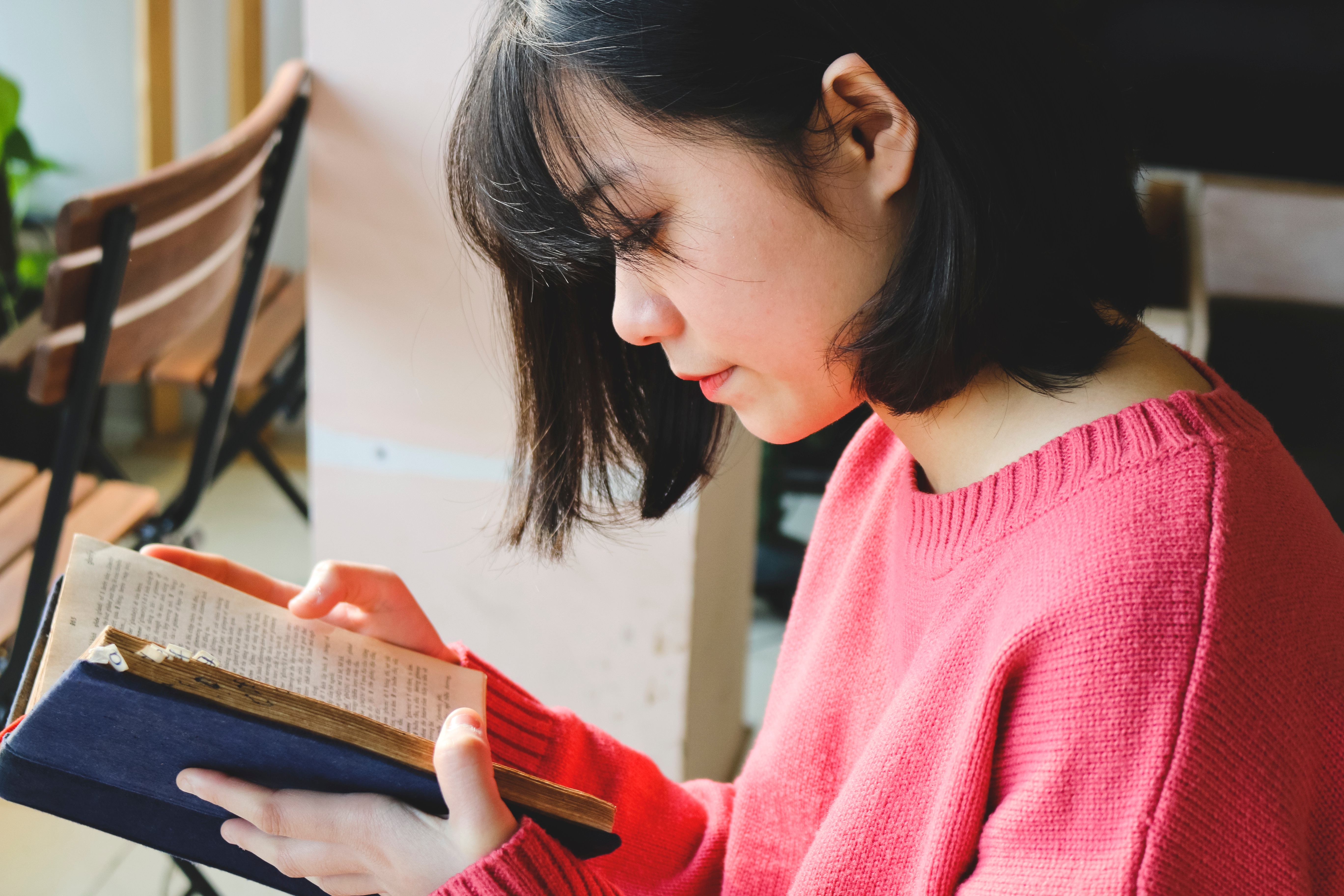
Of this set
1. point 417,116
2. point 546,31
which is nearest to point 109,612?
point 546,31

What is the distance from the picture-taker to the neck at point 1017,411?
0.59 metres

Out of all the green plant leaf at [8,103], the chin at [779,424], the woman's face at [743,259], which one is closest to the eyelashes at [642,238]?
the woman's face at [743,259]

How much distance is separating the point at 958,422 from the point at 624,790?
374 millimetres

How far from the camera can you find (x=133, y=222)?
40.8 inches

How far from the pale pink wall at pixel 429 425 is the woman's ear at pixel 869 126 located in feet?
2.09

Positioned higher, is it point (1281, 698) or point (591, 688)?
point (1281, 698)

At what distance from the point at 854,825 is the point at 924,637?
110 millimetres

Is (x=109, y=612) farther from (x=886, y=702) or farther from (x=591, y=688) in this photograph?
(x=591, y=688)

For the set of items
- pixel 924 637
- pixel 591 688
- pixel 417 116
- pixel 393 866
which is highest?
pixel 417 116

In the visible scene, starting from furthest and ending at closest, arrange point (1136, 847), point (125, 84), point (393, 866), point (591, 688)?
1. point (125, 84)
2. point (591, 688)
3. point (393, 866)
4. point (1136, 847)

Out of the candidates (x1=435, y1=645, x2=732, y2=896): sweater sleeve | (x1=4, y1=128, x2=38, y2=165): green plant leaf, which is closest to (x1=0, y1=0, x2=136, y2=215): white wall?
(x1=4, y1=128, x2=38, y2=165): green plant leaf

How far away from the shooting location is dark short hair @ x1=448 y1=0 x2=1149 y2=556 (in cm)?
52

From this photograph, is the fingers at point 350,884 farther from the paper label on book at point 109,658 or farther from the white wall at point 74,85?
the white wall at point 74,85

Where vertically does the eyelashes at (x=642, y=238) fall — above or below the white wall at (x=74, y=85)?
above
